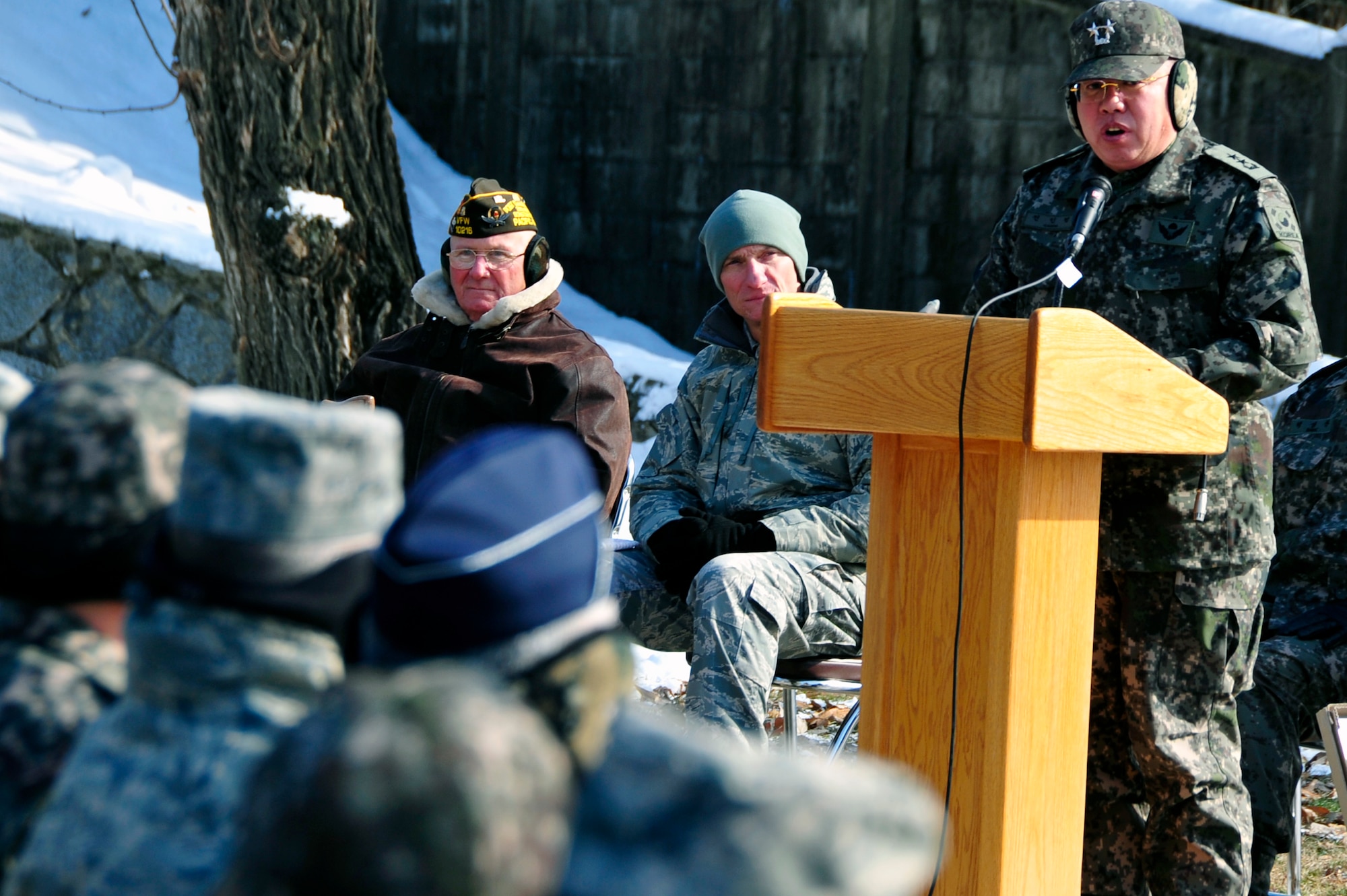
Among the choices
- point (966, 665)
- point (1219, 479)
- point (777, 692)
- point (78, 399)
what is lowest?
point (777, 692)

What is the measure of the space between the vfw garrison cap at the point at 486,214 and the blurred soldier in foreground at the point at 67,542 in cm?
267

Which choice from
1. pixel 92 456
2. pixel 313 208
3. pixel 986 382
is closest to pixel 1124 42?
pixel 986 382

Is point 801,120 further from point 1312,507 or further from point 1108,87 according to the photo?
point 1108,87

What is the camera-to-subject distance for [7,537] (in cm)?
108

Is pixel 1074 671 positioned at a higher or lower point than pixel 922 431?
lower

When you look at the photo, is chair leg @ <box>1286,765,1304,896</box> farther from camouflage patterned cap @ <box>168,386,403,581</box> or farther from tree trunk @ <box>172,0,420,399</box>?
tree trunk @ <box>172,0,420,399</box>

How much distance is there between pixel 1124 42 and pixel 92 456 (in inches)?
88.7

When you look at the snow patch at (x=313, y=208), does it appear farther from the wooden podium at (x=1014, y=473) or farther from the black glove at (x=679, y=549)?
the wooden podium at (x=1014, y=473)

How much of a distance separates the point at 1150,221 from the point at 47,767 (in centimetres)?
236

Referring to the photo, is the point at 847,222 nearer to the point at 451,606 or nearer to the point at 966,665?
the point at 966,665

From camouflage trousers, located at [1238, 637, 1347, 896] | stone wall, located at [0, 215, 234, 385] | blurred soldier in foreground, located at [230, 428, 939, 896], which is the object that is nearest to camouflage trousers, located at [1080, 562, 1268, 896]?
camouflage trousers, located at [1238, 637, 1347, 896]

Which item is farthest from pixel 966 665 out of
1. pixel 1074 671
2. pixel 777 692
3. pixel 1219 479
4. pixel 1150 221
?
pixel 777 692

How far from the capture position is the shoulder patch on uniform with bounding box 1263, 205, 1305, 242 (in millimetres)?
2689

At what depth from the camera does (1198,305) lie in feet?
9.09
